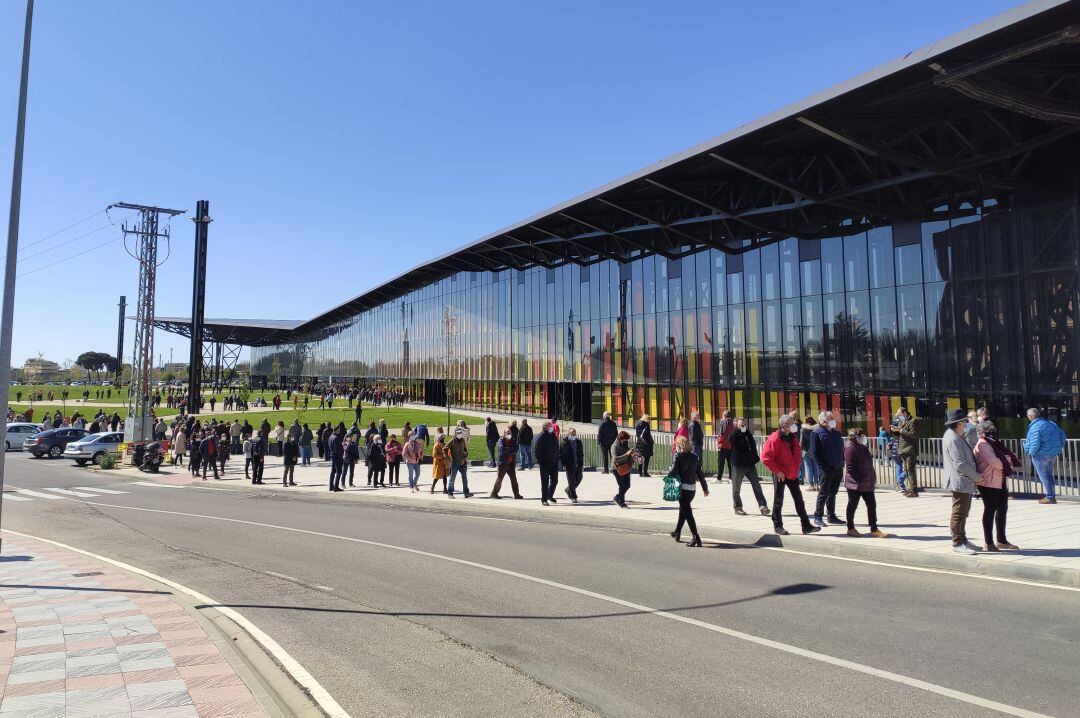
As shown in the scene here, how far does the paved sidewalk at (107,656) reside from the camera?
4699 mm

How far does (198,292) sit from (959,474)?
188ft

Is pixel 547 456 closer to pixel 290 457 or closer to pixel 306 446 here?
pixel 290 457

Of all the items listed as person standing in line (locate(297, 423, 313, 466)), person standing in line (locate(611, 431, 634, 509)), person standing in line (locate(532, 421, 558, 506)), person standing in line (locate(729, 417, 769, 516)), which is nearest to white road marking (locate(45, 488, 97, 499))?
person standing in line (locate(297, 423, 313, 466))

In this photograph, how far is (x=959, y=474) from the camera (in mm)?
8625

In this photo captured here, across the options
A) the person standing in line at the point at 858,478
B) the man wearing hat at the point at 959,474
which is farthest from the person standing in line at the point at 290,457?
the man wearing hat at the point at 959,474

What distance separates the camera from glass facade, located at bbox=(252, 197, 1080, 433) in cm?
2156

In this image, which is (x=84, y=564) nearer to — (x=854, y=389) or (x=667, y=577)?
(x=667, y=577)

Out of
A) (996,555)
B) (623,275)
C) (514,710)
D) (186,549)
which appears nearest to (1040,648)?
(996,555)

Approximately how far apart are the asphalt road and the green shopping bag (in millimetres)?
774

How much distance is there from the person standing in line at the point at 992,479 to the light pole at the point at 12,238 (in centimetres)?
1190

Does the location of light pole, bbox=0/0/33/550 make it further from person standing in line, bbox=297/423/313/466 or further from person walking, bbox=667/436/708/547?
person standing in line, bbox=297/423/313/466

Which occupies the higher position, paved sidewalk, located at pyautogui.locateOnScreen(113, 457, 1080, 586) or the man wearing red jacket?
the man wearing red jacket

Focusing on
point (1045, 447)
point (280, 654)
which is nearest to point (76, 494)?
point (280, 654)

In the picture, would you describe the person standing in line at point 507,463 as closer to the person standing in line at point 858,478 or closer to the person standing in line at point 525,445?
the person standing in line at point 525,445
